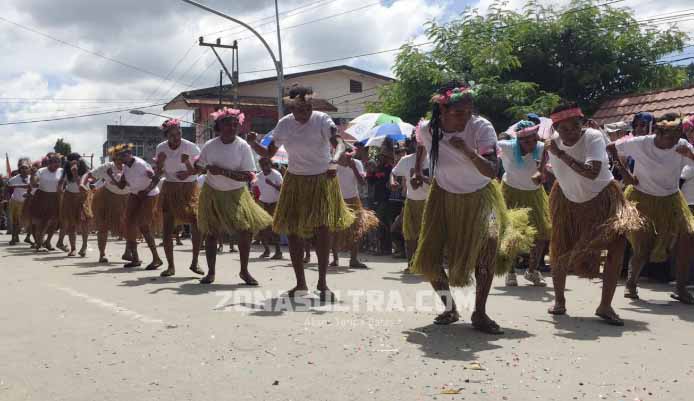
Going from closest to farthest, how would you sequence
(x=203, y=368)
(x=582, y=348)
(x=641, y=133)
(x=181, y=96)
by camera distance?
1. (x=203, y=368)
2. (x=582, y=348)
3. (x=641, y=133)
4. (x=181, y=96)

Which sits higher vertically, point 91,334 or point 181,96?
point 181,96

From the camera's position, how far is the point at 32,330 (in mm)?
5559

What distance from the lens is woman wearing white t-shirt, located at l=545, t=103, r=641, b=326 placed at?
575 cm

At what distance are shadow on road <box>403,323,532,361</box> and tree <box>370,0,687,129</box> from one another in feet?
41.0

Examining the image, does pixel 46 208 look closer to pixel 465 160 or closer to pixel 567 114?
pixel 465 160

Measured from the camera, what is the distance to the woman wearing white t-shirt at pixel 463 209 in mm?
5285

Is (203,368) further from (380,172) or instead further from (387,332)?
(380,172)

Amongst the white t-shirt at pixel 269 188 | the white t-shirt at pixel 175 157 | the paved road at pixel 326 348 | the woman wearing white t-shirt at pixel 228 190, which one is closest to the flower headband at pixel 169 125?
the white t-shirt at pixel 175 157

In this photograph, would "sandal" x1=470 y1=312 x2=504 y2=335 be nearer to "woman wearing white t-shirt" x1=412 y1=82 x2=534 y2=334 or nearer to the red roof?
"woman wearing white t-shirt" x1=412 y1=82 x2=534 y2=334

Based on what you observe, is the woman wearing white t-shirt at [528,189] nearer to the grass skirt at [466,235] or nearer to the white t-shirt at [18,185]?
the grass skirt at [466,235]

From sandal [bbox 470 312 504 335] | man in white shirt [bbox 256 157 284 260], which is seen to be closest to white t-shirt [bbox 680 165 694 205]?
sandal [bbox 470 312 504 335]

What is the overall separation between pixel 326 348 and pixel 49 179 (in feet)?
37.3

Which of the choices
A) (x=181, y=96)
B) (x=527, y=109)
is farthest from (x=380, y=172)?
(x=181, y=96)

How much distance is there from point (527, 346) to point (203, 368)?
6.83 ft
